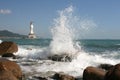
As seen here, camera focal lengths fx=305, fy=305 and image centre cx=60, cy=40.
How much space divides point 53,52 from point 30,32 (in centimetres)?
9040

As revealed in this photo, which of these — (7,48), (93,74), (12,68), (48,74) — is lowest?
(48,74)

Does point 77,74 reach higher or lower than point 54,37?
lower

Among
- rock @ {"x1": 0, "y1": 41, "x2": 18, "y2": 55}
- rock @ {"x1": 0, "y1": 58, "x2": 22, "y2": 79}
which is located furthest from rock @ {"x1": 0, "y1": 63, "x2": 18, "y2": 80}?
rock @ {"x1": 0, "y1": 41, "x2": 18, "y2": 55}

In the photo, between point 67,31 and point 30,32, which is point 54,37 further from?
point 30,32

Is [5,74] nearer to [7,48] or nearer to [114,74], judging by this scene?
[114,74]

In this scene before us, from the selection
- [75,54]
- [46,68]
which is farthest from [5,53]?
[46,68]

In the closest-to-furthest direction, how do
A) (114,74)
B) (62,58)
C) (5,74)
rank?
(114,74) → (5,74) → (62,58)

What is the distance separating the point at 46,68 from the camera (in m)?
15.2

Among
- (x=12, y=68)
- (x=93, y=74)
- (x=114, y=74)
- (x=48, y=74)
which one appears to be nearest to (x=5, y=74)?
(x=12, y=68)

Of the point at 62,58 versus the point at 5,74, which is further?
the point at 62,58

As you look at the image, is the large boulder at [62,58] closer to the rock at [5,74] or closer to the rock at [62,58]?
the rock at [62,58]

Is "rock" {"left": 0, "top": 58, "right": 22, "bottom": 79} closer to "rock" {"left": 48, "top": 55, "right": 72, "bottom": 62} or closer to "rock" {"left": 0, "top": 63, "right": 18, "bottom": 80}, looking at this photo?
"rock" {"left": 0, "top": 63, "right": 18, "bottom": 80}

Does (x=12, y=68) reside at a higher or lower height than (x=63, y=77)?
higher

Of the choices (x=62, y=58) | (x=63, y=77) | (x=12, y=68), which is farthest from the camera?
(x=62, y=58)
